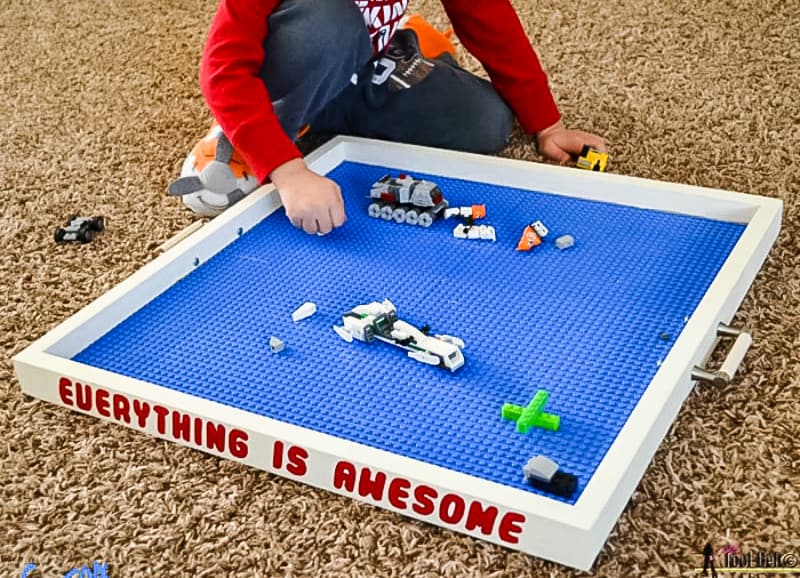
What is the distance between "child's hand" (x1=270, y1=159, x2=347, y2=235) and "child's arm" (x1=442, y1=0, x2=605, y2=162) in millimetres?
333

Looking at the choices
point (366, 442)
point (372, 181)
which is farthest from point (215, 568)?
point (372, 181)

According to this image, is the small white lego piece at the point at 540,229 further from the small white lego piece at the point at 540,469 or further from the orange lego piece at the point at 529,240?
the small white lego piece at the point at 540,469

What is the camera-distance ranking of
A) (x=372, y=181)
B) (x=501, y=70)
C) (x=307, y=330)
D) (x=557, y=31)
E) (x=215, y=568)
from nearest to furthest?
1. (x=215, y=568)
2. (x=307, y=330)
3. (x=372, y=181)
4. (x=501, y=70)
5. (x=557, y=31)

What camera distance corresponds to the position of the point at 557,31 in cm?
168

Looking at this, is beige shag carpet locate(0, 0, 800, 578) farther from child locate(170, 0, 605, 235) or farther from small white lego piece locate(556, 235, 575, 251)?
small white lego piece locate(556, 235, 575, 251)

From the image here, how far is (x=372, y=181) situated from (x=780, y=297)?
49cm

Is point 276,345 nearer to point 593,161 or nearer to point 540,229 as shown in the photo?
point 540,229

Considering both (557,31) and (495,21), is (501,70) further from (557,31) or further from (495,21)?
(557,31)

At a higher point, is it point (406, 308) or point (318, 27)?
point (318, 27)

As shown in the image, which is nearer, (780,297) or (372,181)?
(780,297)

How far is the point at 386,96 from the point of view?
1307mm
